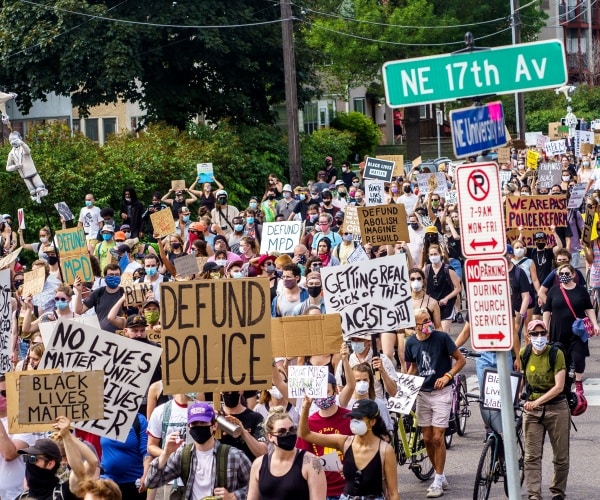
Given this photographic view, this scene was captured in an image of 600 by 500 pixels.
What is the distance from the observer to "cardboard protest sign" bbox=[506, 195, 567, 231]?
803 inches

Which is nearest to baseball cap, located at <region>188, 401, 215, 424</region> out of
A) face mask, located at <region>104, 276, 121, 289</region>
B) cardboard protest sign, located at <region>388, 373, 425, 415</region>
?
cardboard protest sign, located at <region>388, 373, 425, 415</region>

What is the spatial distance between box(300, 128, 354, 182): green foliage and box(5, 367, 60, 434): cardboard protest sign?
110 ft

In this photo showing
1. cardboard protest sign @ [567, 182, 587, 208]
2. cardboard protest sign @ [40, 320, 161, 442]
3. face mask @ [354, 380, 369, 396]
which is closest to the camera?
cardboard protest sign @ [40, 320, 161, 442]

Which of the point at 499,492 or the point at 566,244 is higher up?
the point at 566,244

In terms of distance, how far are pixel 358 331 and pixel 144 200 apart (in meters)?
21.0

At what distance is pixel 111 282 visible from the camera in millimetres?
15719

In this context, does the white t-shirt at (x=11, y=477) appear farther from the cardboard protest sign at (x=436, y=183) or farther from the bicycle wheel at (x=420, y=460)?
the cardboard protest sign at (x=436, y=183)

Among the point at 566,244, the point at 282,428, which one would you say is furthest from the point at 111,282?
the point at 566,244

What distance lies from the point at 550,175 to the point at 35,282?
14988 mm

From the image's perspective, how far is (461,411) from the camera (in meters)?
13.7

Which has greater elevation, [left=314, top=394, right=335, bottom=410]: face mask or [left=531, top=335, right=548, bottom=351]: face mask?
[left=531, top=335, right=548, bottom=351]: face mask

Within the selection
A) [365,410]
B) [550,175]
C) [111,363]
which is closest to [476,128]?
[365,410]

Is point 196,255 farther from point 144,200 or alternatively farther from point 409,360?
point 144,200

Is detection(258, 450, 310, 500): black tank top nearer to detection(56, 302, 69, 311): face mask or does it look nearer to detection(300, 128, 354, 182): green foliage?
detection(56, 302, 69, 311): face mask
